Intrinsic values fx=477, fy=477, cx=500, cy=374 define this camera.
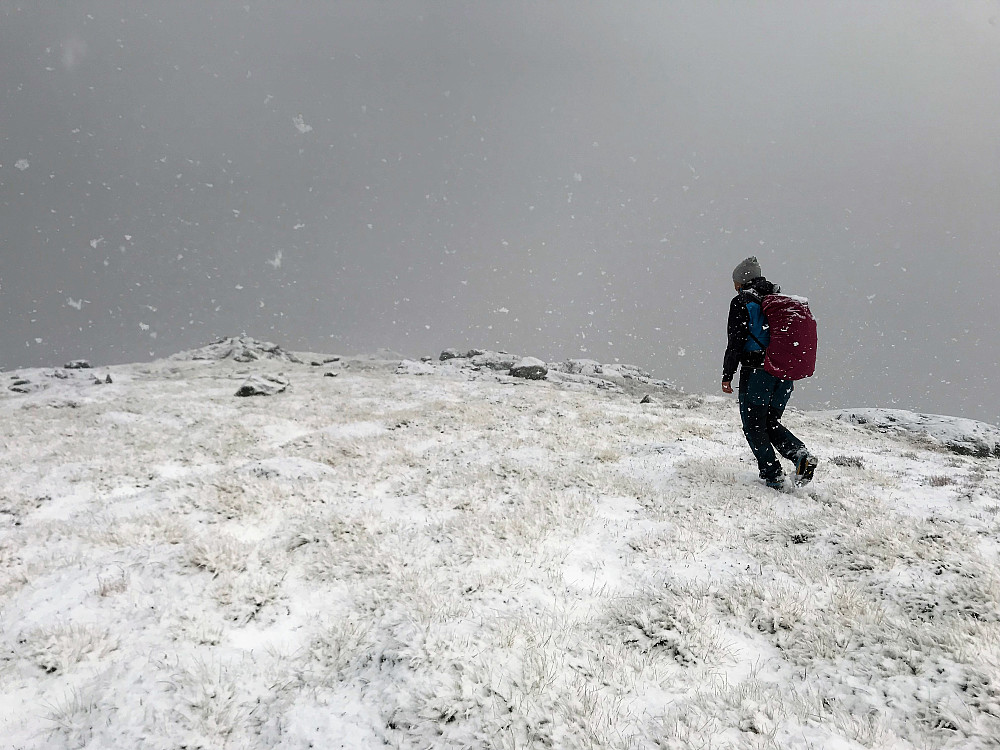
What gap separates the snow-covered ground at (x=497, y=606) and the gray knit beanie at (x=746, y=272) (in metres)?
3.35

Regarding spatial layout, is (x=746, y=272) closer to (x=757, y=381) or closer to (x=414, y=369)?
(x=757, y=381)

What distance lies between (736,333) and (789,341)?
0.72 metres

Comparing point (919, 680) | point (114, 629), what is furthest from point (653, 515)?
point (114, 629)

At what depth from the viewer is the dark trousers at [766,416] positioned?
23.8ft

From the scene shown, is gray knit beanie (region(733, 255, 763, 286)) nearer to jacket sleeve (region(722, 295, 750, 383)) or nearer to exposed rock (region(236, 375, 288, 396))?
jacket sleeve (region(722, 295, 750, 383))

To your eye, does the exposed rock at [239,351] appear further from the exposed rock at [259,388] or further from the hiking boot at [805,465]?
the hiking boot at [805,465]

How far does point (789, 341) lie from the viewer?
686 centimetres

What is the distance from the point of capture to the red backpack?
22.5 feet

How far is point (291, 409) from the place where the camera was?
16859 mm

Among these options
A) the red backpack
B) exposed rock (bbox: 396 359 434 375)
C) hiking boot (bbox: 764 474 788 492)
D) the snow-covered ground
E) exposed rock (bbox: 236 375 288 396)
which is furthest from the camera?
exposed rock (bbox: 396 359 434 375)

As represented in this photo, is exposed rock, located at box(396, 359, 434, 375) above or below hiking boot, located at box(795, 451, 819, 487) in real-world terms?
below

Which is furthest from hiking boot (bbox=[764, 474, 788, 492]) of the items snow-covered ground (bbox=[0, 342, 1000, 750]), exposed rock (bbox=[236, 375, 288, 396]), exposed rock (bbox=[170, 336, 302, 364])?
exposed rock (bbox=[170, 336, 302, 364])

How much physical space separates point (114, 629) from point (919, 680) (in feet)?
Answer: 21.3

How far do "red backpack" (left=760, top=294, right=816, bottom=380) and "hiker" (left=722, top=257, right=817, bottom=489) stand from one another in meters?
0.18
